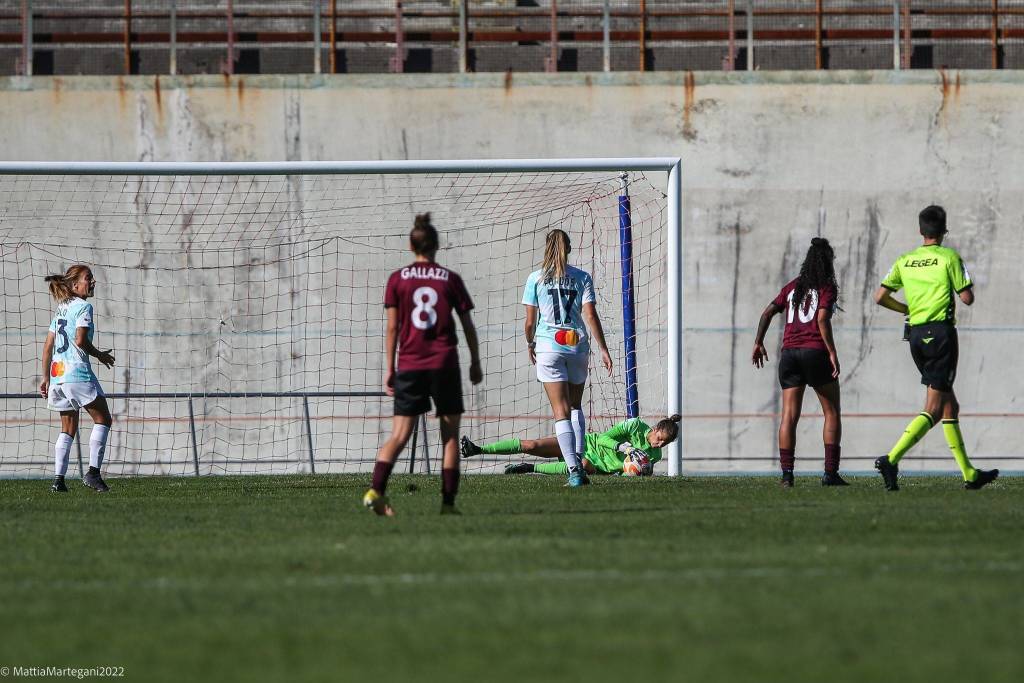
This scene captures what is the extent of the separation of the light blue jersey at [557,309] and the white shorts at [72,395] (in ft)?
11.3

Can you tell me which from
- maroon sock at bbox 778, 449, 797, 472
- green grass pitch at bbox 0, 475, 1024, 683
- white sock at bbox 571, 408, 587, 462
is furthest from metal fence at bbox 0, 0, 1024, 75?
green grass pitch at bbox 0, 475, 1024, 683

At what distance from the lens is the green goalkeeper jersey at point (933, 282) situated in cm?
948

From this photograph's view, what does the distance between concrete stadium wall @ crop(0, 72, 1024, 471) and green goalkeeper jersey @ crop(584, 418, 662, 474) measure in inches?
273

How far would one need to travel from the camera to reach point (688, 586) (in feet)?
15.2

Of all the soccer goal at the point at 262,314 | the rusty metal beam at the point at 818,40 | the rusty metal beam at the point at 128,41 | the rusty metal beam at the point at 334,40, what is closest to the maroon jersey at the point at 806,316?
the soccer goal at the point at 262,314

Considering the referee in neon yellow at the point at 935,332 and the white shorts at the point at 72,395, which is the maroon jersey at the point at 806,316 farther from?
the white shorts at the point at 72,395

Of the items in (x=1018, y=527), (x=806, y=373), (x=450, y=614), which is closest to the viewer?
(x=450, y=614)

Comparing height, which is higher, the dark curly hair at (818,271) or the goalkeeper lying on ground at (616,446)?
the dark curly hair at (818,271)

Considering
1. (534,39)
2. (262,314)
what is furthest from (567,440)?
(534,39)

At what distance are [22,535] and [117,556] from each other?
1.30m

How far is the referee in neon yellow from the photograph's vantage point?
9.42 m

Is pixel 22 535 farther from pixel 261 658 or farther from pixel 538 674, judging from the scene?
pixel 538 674

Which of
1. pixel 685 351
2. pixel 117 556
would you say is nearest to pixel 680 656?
pixel 117 556

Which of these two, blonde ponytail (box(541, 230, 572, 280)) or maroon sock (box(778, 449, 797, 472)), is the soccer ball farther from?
blonde ponytail (box(541, 230, 572, 280))
